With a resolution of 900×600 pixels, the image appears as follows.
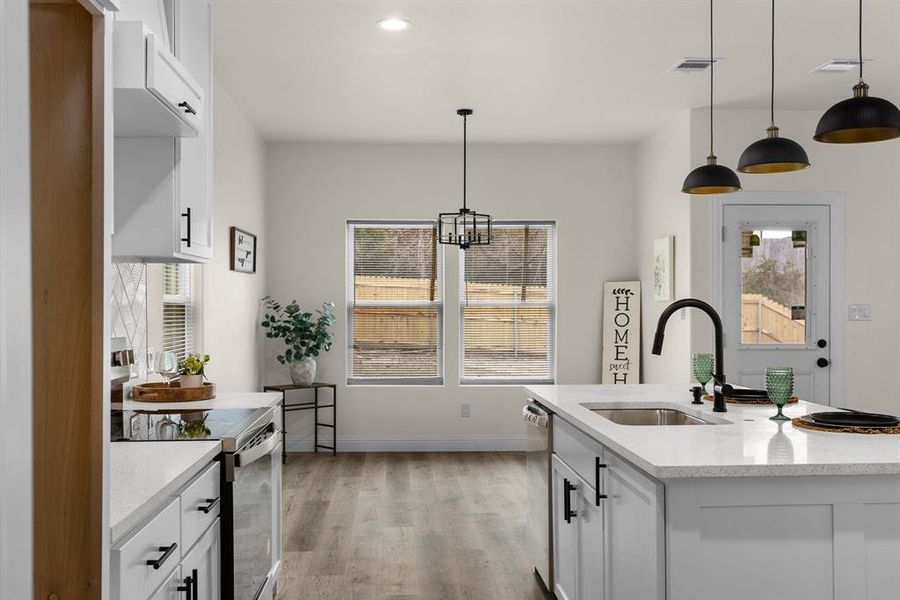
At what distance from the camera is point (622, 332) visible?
6504mm

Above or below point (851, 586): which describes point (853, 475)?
above

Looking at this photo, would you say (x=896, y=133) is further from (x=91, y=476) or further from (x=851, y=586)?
(x=91, y=476)

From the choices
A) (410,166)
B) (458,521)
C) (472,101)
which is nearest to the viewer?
(458,521)

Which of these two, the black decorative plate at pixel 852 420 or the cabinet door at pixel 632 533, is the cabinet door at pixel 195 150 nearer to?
the cabinet door at pixel 632 533

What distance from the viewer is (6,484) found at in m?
0.98

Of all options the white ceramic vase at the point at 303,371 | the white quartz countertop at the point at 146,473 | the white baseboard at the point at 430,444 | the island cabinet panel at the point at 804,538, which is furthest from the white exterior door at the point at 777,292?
the white quartz countertop at the point at 146,473

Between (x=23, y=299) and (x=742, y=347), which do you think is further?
(x=742, y=347)

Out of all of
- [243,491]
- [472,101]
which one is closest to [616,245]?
[472,101]

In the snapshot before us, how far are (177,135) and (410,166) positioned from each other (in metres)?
4.19

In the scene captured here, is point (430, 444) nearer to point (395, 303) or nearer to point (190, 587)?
point (395, 303)

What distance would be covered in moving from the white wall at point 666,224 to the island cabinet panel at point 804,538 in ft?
12.0

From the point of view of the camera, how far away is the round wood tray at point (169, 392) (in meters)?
3.09

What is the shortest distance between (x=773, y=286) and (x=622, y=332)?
54.4 inches

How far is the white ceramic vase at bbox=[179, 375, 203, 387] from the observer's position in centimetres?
327
